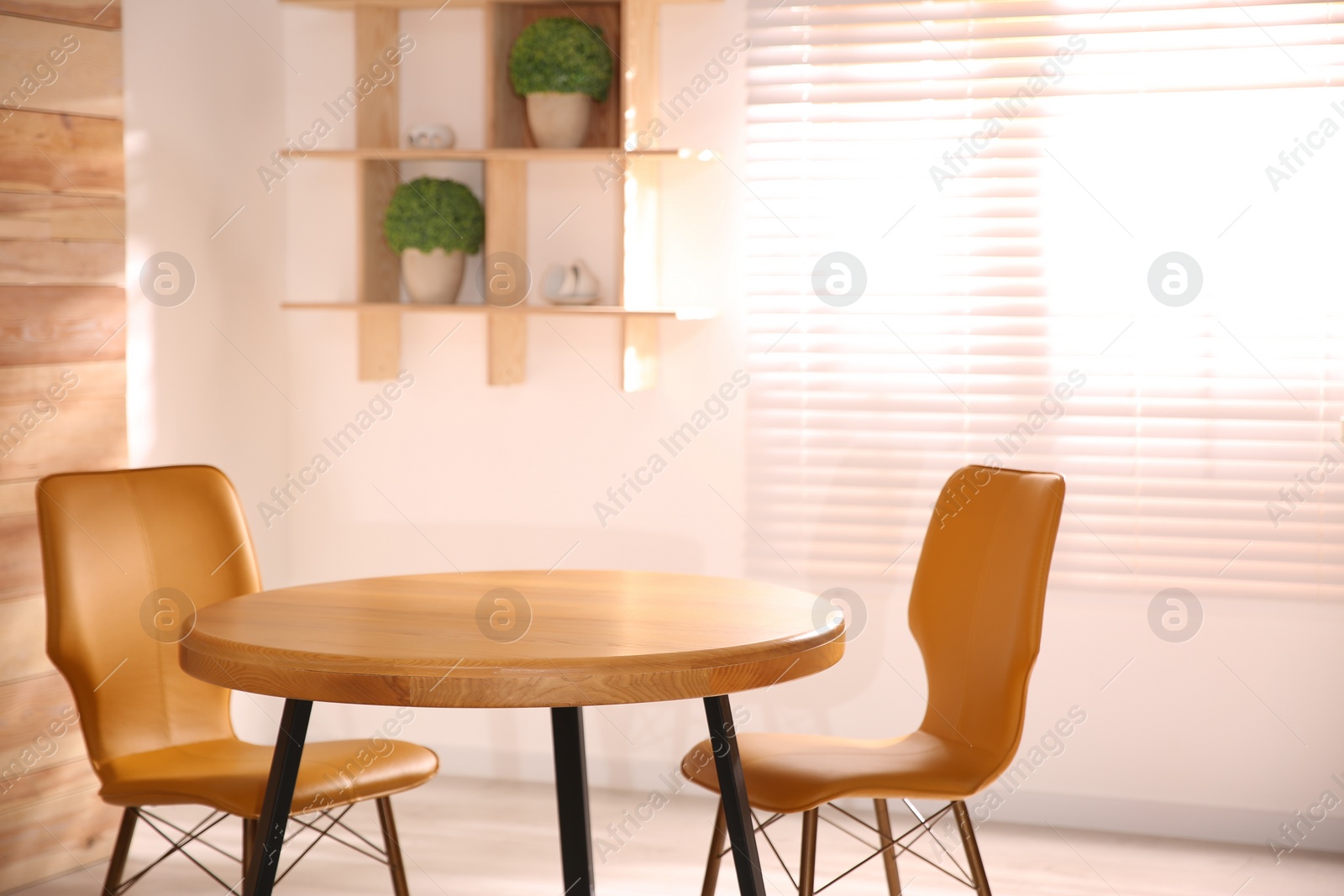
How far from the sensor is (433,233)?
357 cm

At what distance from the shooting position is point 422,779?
238cm

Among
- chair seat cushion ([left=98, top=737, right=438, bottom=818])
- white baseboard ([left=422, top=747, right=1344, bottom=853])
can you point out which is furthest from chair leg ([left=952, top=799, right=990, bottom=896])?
white baseboard ([left=422, top=747, right=1344, bottom=853])

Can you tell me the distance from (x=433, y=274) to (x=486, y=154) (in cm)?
35

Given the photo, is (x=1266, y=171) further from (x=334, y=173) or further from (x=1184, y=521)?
(x=334, y=173)

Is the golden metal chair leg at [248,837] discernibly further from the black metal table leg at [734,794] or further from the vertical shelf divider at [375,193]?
the vertical shelf divider at [375,193]

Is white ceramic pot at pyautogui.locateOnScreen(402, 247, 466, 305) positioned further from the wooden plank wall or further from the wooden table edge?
the wooden table edge

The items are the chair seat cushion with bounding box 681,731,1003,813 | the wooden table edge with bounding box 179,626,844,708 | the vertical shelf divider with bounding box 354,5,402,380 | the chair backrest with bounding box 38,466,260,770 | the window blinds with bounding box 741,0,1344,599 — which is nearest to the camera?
the wooden table edge with bounding box 179,626,844,708

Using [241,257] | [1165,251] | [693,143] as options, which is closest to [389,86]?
[241,257]

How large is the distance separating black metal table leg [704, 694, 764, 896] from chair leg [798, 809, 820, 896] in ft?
0.38

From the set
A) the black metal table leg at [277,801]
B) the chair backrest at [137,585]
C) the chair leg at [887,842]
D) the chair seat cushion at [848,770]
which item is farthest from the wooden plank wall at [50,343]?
the chair leg at [887,842]

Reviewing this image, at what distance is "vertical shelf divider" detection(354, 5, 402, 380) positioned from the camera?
3701 millimetres

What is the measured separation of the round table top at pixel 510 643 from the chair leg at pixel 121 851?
454mm

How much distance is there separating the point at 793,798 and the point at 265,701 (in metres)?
2.11

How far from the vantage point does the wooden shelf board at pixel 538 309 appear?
11.1 ft
